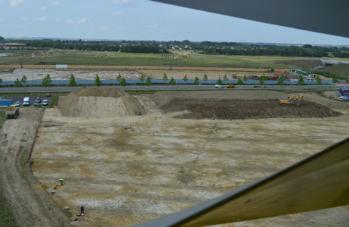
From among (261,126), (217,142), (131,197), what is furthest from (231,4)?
(261,126)

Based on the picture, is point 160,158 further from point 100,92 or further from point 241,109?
point 100,92

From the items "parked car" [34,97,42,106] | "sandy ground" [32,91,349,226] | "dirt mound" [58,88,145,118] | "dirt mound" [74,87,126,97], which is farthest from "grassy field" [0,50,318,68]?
"sandy ground" [32,91,349,226]

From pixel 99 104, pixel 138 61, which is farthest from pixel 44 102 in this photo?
pixel 138 61

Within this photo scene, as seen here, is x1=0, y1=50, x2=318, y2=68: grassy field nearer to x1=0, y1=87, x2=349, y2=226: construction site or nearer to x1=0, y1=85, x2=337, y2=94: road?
x1=0, y1=85, x2=337, y2=94: road

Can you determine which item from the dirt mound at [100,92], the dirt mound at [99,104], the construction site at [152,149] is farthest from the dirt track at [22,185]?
the dirt mound at [100,92]

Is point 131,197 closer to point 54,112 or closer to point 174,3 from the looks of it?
point 174,3

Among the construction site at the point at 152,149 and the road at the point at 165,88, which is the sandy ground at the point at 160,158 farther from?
the road at the point at 165,88
